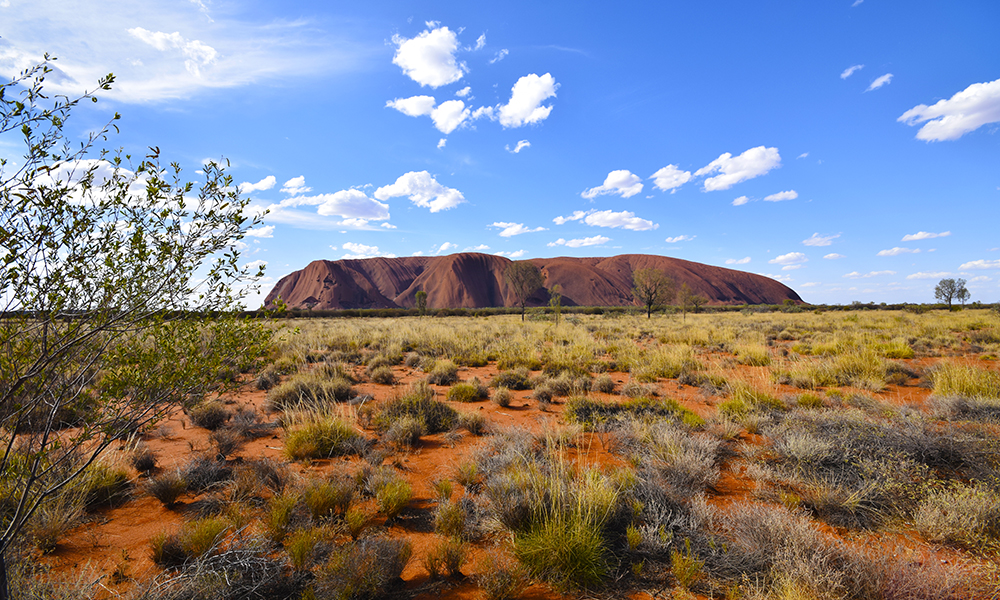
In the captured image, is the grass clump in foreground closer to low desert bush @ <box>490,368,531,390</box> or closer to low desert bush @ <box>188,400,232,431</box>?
low desert bush @ <box>188,400,232,431</box>

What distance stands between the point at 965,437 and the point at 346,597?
622 centimetres

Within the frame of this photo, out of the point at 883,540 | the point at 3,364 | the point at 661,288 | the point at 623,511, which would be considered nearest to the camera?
the point at 3,364

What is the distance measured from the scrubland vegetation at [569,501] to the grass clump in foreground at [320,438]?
0.03 metres

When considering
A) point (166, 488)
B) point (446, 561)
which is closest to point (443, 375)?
point (166, 488)

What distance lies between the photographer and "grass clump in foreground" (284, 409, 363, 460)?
16.7 feet

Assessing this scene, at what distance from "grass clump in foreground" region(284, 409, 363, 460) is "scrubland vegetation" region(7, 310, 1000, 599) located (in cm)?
3

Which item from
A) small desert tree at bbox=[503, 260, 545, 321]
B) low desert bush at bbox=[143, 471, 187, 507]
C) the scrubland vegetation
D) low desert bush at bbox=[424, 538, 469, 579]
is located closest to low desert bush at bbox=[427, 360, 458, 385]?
the scrubland vegetation

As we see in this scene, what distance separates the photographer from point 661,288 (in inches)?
1320

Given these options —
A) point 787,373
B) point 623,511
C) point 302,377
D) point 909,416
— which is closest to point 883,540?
point 623,511

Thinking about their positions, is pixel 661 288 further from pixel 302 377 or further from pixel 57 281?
pixel 57 281

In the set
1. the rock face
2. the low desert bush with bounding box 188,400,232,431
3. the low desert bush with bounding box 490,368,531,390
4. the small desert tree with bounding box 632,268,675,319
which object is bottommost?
the low desert bush with bounding box 188,400,232,431

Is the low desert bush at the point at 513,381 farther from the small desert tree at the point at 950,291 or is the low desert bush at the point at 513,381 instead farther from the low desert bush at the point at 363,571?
the small desert tree at the point at 950,291

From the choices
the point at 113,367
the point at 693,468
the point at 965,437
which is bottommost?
the point at 693,468

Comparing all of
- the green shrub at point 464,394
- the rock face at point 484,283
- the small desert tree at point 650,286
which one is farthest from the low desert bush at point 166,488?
the rock face at point 484,283
